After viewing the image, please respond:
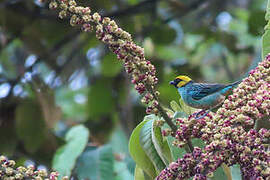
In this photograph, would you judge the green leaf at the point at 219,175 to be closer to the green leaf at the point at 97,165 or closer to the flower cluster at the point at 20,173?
the flower cluster at the point at 20,173

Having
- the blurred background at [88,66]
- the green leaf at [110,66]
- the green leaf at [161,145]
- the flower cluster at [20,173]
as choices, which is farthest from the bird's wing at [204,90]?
the green leaf at [110,66]

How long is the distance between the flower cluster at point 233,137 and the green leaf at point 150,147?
186mm

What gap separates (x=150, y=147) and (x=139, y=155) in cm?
6

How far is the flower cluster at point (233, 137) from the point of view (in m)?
1.42

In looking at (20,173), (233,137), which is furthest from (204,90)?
(20,173)

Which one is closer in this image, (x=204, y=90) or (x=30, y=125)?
(x=204, y=90)

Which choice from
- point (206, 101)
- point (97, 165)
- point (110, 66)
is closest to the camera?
point (206, 101)

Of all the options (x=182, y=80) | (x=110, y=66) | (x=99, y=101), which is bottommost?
(x=182, y=80)

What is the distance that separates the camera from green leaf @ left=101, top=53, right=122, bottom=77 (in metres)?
5.05

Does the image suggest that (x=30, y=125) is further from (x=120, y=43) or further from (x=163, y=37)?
(x=120, y=43)

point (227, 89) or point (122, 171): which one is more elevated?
point (122, 171)

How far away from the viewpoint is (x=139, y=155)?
1.75m

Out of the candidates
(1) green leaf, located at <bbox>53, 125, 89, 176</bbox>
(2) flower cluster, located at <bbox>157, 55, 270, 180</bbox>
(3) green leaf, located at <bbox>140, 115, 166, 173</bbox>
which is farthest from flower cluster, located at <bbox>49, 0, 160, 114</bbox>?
(1) green leaf, located at <bbox>53, 125, 89, 176</bbox>

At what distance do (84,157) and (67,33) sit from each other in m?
2.40
